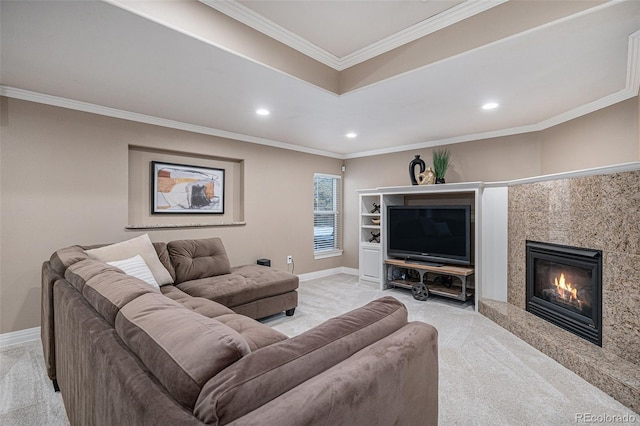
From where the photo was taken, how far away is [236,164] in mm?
4672

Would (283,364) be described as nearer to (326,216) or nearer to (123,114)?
(123,114)

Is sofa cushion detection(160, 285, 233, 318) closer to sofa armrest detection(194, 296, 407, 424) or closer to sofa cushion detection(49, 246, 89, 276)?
sofa cushion detection(49, 246, 89, 276)

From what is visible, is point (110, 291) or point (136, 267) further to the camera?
point (136, 267)

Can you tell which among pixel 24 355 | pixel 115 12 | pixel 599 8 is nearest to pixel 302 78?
pixel 115 12

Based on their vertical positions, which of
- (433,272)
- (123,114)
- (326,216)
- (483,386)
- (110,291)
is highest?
(123,114)

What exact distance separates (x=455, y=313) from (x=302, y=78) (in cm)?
324

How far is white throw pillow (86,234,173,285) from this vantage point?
272 cm

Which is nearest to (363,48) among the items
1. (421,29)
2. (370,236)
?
(421,29)

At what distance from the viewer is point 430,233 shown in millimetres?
4531

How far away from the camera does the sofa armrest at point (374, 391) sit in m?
0.77

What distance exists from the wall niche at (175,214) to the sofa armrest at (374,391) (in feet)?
11.4

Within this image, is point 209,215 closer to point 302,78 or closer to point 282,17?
point 302,78

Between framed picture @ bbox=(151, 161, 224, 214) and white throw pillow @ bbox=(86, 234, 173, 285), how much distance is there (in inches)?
35.9

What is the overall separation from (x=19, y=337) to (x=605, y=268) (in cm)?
529
